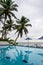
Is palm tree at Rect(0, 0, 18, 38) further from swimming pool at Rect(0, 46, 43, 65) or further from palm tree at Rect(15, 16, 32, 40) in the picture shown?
swimming pool at Rect(0, 46, 43, 65)

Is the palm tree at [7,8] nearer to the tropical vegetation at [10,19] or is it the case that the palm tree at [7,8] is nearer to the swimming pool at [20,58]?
the tropical vegetation at [10,19]

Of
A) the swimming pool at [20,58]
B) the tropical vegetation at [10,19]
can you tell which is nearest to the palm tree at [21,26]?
the tropical vegetation at [10,19]

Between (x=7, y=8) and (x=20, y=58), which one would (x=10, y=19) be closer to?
(x=7, y=8)

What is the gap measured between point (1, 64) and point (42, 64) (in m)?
Result: 3.14

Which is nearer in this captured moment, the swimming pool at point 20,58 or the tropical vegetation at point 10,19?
the swimming pool at point 20,58

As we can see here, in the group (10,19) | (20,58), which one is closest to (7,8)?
(10,19)

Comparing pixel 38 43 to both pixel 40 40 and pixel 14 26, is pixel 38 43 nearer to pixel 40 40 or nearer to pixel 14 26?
pixel 40 40

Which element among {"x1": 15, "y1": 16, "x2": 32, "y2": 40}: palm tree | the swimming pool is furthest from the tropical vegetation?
the swimming pool

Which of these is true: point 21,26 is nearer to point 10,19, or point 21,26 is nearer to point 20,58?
point 10,19

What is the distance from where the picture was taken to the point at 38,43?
26109 millimetres

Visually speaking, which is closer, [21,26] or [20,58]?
[20,58]

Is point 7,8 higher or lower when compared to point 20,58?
higher

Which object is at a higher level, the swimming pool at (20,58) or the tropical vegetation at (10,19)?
the tropical vegetation at (10,19)

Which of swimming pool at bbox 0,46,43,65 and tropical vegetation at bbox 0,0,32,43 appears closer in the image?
swimming pool at bbox 0,46,43,65
